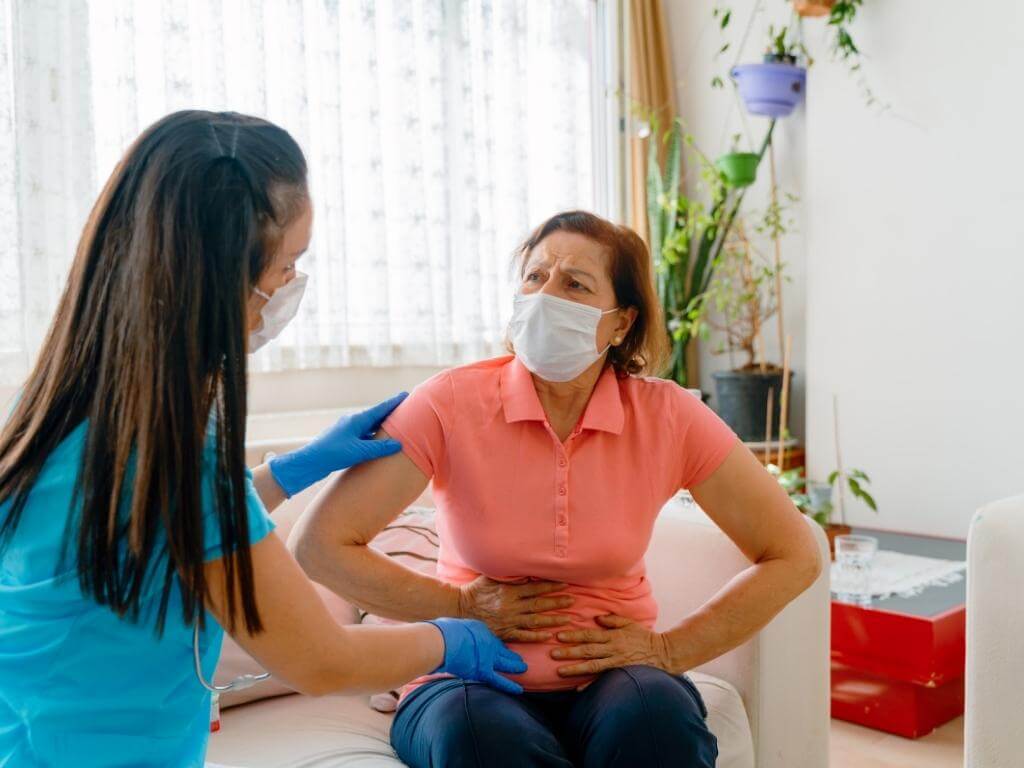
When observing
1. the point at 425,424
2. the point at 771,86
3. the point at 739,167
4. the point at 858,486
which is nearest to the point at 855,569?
the point at 858,486

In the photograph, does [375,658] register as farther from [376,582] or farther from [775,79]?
[775,79]

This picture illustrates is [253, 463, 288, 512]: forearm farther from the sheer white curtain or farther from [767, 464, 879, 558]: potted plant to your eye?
[767, 464, 879, 558]: potted plant

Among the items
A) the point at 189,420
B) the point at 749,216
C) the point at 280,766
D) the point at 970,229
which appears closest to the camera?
the point at 189,420

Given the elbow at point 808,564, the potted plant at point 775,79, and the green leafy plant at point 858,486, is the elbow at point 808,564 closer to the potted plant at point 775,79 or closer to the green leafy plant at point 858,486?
the green leafy plant at point 858,486

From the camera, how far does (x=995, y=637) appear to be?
4.48 feet

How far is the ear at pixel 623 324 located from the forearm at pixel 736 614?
0.45 m

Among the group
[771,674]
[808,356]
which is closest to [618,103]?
[808,356]

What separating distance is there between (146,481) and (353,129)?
2.50 meters

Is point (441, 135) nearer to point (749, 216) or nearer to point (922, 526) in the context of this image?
point (749, 216)

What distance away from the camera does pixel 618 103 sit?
416 cm

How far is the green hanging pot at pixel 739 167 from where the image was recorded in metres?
3.80

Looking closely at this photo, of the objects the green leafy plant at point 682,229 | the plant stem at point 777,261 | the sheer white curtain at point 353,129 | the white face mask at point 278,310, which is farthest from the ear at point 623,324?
the plant stem at point 777,261

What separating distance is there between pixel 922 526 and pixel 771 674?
6.51 ft

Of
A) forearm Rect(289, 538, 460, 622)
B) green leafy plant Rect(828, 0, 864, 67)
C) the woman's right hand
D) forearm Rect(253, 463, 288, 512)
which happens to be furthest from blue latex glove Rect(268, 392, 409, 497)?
green leafy plant Rect(828, 0, 864, 67)
